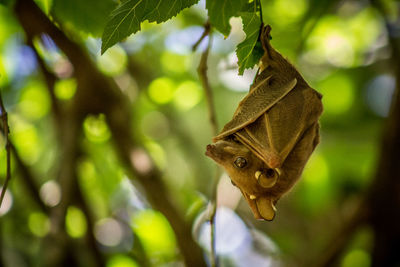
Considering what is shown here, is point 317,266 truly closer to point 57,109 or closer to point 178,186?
point 178,186

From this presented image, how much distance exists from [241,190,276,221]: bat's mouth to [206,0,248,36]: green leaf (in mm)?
836

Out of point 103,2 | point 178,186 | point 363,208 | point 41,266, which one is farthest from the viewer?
point 178,186

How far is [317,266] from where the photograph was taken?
513cm

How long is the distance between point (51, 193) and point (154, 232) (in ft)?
6.03

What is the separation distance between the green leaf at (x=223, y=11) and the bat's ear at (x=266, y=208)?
847 millimetres

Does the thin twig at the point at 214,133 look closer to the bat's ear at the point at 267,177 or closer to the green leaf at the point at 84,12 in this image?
the bat's ear at the point at 267,177

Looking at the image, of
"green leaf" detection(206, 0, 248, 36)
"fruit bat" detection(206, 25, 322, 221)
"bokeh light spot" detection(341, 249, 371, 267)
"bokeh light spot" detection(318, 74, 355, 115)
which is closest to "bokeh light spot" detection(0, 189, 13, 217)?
"fruit bat" detection(206, 25, 322, 221)

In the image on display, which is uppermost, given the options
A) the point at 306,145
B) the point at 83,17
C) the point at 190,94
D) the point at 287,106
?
the point at 83,17

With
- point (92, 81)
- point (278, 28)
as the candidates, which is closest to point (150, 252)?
point (92, 81)

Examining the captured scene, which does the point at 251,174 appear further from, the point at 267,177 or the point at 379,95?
the point at 379,95

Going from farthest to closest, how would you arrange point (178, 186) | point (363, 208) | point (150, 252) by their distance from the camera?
point (178, 186)
point (150, 252)
point (363, 208)

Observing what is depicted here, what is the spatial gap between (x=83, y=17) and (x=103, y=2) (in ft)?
0.58

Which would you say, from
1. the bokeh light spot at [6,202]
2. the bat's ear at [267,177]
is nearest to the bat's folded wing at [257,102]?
the bat's ear at [267,177]

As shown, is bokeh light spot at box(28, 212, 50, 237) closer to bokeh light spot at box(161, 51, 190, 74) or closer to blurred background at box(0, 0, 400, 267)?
blurred background at box(0, 0, 400, 267)
